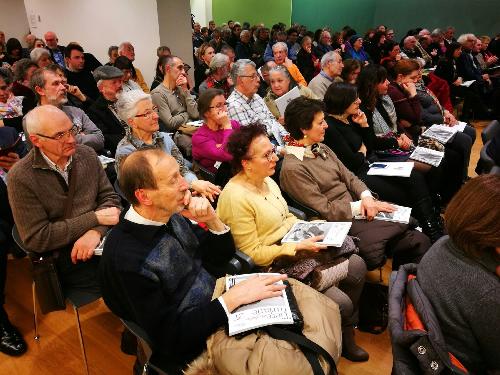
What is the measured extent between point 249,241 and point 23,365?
1.56 meters

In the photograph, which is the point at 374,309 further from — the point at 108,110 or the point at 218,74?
the point at 218,74

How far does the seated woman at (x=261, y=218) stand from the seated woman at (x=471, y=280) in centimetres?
71

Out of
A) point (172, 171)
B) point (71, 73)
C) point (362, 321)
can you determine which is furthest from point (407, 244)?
point (71, 73)

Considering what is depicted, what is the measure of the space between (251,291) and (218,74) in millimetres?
3919

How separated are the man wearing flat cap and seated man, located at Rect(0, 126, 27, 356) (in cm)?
103

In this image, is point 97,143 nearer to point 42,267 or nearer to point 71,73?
point 42,267

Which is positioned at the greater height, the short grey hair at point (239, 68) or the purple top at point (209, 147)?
the short grey hair at point (239, 68)

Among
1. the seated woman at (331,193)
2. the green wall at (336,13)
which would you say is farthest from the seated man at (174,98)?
the green wall at (336,13)

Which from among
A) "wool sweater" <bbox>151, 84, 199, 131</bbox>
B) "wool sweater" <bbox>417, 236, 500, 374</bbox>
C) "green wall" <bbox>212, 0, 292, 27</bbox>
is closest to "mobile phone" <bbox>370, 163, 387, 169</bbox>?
"wool sweater" <bbox>417, 236, 500, 374</bbox>

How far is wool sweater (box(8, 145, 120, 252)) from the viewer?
6.72 feet

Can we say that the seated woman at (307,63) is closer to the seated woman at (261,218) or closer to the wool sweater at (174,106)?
the wool sweater at (174,106)

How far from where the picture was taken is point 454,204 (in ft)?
4.76

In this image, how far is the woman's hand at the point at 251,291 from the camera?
1.56m

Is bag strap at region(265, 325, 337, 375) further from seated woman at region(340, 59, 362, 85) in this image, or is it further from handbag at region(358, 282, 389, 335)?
seated woman at region(340, 59, 362, 85)
